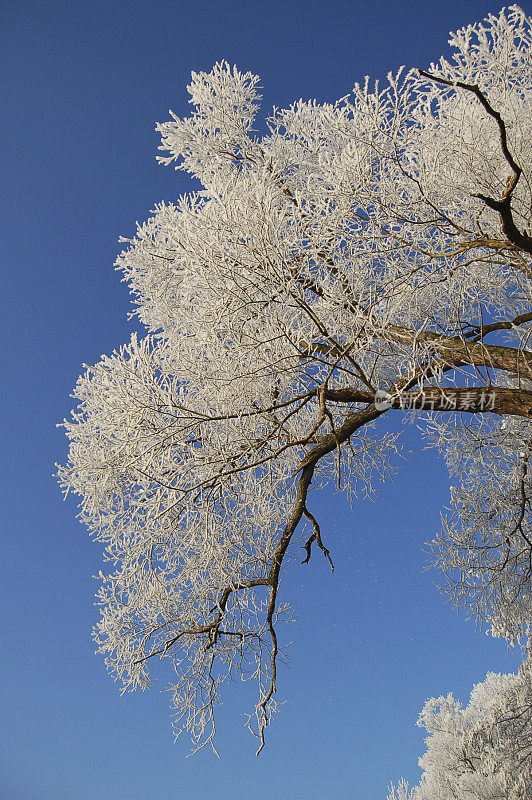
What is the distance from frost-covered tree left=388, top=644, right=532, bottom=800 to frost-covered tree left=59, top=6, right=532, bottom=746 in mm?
1942

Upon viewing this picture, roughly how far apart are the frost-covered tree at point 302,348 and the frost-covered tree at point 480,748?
1942mm

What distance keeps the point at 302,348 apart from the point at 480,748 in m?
7.66

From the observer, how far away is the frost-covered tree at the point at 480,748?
26.3 feet

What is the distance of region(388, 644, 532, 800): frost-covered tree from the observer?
8.01 metres

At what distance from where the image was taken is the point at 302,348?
462 centimetres

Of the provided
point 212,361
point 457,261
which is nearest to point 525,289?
point 457,261

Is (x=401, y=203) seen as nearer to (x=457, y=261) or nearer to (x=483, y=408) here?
(x=457, y=261)

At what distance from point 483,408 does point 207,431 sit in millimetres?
2160

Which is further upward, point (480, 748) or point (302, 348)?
point (302, 348)

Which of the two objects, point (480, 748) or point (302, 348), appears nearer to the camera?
point (302, 348)

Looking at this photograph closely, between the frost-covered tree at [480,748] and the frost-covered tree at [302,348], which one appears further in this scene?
the frost-covered tree at [480,748]

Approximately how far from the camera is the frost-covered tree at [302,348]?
167 inches

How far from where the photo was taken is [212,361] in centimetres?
463

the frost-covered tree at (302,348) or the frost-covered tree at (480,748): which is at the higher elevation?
the frost-covered tree at (302,348)
